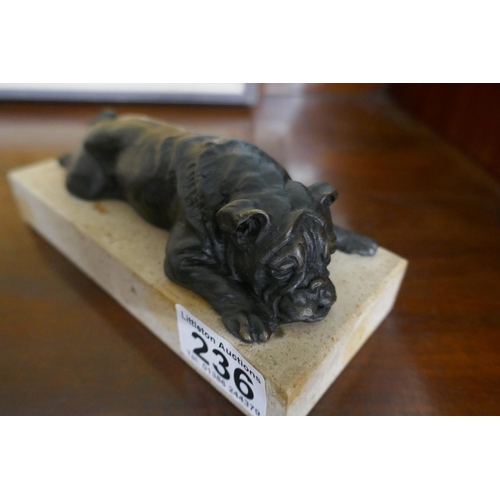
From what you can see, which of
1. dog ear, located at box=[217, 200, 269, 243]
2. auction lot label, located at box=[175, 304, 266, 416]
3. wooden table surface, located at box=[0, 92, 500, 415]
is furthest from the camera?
wooden table surface, located at box=[0, 92, 500, 415]

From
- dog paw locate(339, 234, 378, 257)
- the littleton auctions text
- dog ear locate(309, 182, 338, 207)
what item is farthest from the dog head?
dog paw locate(339, 234, 378, 257)

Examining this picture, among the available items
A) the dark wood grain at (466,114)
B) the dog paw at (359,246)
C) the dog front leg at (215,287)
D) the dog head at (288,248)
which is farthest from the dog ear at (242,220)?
the dark wood grain at (466,114)

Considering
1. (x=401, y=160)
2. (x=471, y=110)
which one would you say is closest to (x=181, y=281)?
(x=401, y=160)

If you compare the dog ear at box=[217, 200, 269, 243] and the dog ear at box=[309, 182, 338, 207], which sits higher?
the dog ear at box=[309, 182, 338, 207]

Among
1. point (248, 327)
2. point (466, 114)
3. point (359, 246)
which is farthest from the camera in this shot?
point (466, 114)

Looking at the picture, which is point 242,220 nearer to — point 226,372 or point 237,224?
point 237,224

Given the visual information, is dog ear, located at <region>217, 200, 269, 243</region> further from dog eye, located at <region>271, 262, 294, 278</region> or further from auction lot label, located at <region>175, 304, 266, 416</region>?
auction lot label, located at <region>175, 304, 266, 416</region>

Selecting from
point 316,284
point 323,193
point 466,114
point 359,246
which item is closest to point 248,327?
point 316,284
